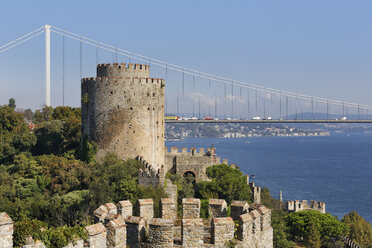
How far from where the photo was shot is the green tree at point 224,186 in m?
27.4

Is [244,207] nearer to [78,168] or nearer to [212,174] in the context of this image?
[78,168]

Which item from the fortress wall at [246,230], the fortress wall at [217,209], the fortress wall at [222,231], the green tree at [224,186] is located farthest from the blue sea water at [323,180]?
the fortress wall at [222,231]

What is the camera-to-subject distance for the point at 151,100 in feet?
81.7

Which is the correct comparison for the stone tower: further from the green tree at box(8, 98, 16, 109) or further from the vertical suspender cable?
the green tree at box(8, 98, 16, 109)

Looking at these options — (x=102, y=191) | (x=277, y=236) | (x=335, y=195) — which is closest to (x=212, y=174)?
(x=277, y=236)

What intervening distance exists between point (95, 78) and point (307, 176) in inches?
2596

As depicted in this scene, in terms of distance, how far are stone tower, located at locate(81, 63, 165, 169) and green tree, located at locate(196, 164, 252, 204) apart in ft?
12.2

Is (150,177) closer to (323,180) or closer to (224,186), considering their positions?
(224,186)

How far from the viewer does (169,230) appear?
7.36 metres

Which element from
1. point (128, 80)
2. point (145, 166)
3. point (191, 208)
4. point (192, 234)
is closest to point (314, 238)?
point (145, 166)

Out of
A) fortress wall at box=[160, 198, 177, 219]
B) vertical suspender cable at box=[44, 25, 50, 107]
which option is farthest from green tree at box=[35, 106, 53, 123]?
fortress wall at box=[160, 198, 177, 219]

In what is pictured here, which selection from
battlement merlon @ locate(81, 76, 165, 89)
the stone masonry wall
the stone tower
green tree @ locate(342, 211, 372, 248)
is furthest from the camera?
green tree @ locate(342, 211, 372, 248)

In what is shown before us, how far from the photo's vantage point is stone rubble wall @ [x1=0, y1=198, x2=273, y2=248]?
734 centimetres

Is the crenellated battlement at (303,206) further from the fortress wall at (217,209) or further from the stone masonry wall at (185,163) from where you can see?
the fortress wall at (217,209)
